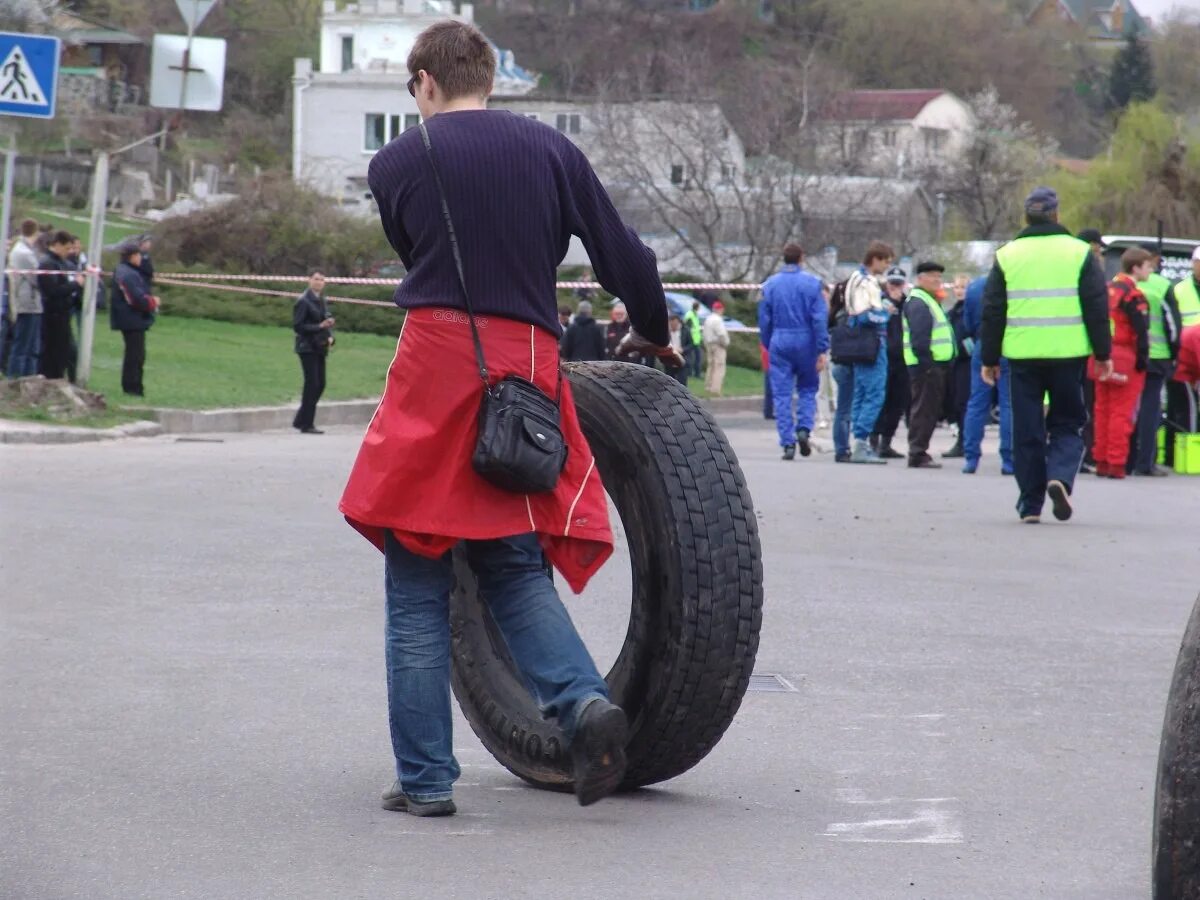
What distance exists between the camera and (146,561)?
979 centimetres

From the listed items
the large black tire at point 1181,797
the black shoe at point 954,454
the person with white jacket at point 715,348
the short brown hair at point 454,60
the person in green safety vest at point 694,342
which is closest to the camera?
the large black tire at point 1181,797

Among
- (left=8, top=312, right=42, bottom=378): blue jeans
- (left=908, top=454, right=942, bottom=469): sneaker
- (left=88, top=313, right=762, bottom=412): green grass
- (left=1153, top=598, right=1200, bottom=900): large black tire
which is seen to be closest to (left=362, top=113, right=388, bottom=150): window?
(left=88, top=313, right=762, bottom=412): green grass

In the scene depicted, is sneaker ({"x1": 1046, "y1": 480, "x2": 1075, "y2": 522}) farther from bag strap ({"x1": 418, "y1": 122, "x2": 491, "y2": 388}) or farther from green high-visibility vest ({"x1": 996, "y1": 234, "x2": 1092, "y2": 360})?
bag strap ({"x1": 418, "y1": 122, "x2": 491, "y2": 388})

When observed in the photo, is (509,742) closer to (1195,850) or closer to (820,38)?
Answer: (1195,850)

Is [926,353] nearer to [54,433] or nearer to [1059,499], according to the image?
[1059,499]

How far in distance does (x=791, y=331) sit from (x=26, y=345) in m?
7.51

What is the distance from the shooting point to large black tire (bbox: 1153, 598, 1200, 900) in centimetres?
323

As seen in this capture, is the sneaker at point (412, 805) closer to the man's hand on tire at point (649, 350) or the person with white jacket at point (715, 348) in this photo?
the man's hand on tire at point (649, 350)

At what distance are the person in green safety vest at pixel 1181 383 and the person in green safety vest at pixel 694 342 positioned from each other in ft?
48.6

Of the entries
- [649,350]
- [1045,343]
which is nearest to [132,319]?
[1045,343]

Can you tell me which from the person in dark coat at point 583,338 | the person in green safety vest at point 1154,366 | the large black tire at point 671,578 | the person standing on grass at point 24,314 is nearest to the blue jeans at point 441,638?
the large black tire at point 671,578

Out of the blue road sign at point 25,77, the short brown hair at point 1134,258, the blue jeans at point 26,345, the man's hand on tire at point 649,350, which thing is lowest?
the blue jeans at point 26,345

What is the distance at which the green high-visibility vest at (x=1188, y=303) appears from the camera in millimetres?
17469

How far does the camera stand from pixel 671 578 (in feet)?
16.8
